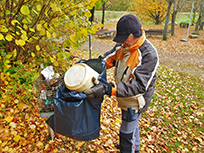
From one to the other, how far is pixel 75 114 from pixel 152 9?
77.6 feet

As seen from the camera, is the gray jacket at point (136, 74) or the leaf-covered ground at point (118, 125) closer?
the gray jacket at point (136, 74)

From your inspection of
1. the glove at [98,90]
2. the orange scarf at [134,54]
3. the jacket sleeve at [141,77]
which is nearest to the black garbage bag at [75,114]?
the glove at [98,90]

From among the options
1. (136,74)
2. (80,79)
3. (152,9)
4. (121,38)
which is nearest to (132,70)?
(136,74)

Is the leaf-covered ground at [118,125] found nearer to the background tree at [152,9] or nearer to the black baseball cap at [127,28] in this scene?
the black baseball cap at [127,28]

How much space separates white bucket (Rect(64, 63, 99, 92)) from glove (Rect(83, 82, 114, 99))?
7 centimetres

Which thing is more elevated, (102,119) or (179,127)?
(102,119)

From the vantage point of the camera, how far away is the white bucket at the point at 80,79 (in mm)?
1885

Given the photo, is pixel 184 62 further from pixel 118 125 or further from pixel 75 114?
pixel 75 114

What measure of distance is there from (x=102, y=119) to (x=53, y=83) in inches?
70.8

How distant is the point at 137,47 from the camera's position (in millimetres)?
2074

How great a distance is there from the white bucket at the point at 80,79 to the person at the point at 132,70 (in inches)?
3.2

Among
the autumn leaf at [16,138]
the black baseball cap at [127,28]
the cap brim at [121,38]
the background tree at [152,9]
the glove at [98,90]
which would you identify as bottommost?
the autumn leaf at [16,138]

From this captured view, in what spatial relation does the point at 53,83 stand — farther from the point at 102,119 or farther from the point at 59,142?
the point at 102,119

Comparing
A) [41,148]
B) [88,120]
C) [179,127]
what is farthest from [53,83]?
[179,127]
